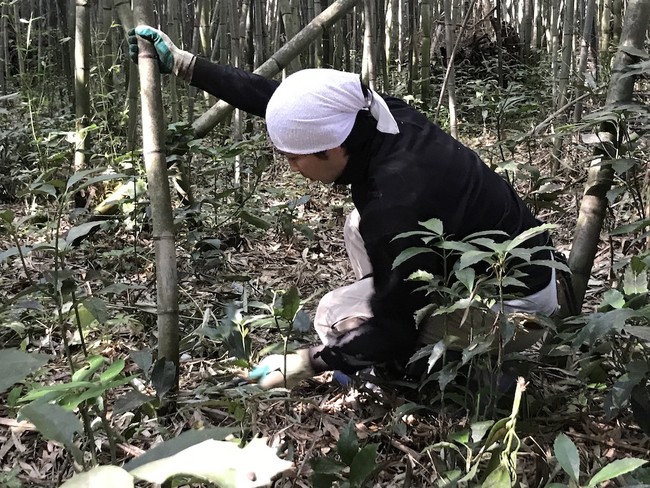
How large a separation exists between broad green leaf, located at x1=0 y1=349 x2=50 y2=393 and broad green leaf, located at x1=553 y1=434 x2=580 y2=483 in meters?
0.75

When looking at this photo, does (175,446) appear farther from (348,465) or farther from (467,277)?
(467,277)

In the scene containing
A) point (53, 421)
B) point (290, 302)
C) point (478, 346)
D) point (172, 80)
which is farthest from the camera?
point (172, 80)

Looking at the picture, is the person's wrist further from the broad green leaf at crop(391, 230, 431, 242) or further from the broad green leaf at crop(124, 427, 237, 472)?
the broad green leaf at crop(124, 427, 237, 472)

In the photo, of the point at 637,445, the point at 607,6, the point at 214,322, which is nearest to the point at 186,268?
the point at 214,322

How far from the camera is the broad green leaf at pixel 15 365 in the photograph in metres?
0.57

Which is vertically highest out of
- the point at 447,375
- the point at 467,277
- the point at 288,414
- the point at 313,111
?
the point at 313,111

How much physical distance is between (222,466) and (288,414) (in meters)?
1.15

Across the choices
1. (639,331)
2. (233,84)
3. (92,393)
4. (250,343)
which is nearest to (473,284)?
(639,331)

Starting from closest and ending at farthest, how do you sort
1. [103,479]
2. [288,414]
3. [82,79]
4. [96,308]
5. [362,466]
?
1. [103,479]
2. [362,466]
3. [96,308]
4. [288,414]
5. [82,79]

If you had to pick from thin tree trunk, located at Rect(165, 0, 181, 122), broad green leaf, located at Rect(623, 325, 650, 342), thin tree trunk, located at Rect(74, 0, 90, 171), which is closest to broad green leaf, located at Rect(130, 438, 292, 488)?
broad green leaf, located at Rect(623, 325, 650, 342)

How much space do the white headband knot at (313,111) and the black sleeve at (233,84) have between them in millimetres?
414

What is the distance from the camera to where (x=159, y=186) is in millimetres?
1376

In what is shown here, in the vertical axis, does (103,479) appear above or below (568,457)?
above

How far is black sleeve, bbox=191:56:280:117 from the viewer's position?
6.19 ft
